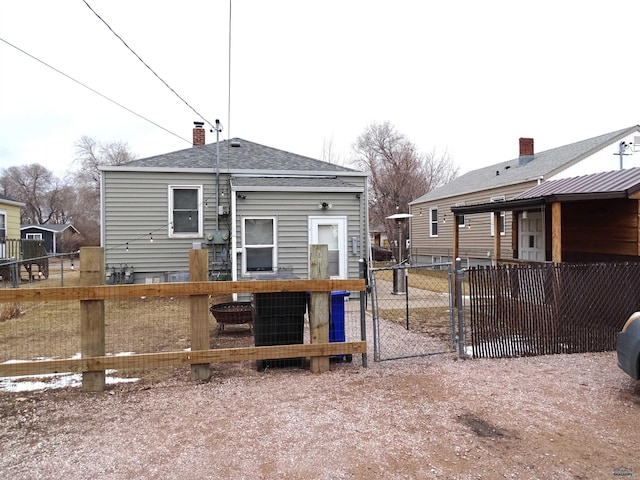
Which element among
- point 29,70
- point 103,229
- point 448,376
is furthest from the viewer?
point 103,229

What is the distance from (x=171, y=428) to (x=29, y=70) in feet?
26.7

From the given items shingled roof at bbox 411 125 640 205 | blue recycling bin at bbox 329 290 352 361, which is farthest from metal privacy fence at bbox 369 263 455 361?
shingled roof at bbox 411 125 640 205

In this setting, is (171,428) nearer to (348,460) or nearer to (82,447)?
(82,447)

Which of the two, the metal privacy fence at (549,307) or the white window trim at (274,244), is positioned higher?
the white window trim at (274,244)

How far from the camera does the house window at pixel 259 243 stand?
33.7ft

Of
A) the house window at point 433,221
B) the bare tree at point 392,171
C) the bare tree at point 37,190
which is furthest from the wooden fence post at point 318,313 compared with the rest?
the bare tree at point 37,190

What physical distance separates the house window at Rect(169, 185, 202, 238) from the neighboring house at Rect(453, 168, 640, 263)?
7.89 metres

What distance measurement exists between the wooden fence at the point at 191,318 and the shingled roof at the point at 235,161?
814 centimetres

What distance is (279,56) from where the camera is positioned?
10367 mm

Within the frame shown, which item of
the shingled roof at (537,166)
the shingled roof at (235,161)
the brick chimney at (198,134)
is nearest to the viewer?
the shingled roof at (235,161)

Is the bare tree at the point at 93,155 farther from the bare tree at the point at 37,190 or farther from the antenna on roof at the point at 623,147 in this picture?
the antenna on roof at the point at 623,147

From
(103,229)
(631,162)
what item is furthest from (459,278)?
(631,162)

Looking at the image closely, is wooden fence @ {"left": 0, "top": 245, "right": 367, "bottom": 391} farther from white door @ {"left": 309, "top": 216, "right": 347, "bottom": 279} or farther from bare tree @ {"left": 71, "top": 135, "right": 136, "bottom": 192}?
bare tree @ {"left": 71, "top": 135, "right": 136, "bottom": 192}

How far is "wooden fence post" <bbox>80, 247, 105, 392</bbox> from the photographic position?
3.99 metres
